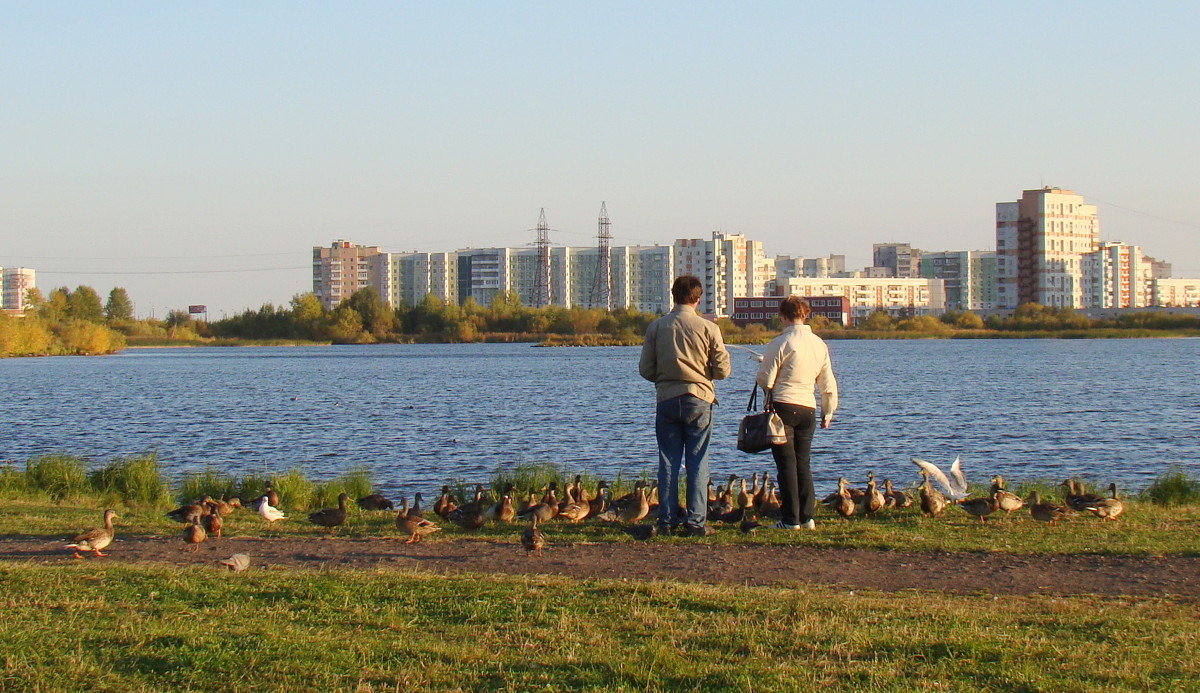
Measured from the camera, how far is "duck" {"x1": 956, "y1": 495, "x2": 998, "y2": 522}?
12.1 meters

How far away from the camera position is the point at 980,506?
1212 cm

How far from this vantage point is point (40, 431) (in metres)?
36.7

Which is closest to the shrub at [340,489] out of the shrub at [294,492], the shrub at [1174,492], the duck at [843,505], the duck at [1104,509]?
the shrub at [294,492]

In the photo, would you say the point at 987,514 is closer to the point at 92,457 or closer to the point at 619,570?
the point at 619,570

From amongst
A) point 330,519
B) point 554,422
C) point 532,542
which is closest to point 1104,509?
point 532,542

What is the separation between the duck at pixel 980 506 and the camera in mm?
12133

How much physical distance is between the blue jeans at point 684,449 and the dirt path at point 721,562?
0.46 meters

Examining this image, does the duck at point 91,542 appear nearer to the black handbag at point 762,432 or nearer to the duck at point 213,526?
the duck at point 213,526

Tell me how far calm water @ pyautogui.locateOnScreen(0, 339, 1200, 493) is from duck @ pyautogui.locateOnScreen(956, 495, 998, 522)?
32.3ft

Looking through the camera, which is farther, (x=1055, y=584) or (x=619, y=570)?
(x=619, y=570)

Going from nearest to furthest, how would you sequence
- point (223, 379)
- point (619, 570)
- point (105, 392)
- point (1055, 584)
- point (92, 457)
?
point (1055, 584) < point (619, 570) < point (92, 457) < point (105, 392) < point (223, 379)

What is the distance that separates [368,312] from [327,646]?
6701 inches

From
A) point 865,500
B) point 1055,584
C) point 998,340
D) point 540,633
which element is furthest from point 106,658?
point 998,340

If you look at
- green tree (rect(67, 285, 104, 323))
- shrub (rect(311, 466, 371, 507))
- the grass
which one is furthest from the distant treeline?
the grass
